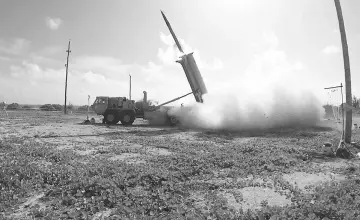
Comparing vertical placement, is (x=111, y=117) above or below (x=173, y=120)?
above

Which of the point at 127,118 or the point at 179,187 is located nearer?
the point at 179,187

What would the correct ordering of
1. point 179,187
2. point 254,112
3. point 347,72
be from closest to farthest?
1. point 179,187
2. point 347,72
3. point 254,112

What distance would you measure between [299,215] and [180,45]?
22740 mm

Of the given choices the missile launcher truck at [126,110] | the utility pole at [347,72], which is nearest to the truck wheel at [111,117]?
the missile launcher truck at [126,110]

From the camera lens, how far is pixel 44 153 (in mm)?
11883

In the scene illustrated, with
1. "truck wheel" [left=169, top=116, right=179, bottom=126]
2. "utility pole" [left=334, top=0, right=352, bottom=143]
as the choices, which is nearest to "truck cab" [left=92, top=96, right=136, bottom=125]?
"truck wheel" [left=169, top=116, right=179, bottom=126]

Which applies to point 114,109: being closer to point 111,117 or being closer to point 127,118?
point 111,117

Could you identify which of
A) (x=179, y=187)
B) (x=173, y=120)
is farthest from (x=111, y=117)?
(x=179, y=187)

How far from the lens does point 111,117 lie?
30.8 metres

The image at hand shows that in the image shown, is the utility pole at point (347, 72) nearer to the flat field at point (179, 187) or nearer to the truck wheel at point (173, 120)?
the flat field at point (179, 187)

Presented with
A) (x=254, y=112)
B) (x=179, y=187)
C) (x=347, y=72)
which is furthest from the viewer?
(x=254, y=112)

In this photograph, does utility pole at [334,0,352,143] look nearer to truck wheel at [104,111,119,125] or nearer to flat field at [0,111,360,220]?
flat field at [0,111,360,220]

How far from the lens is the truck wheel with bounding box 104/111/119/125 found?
3069 centimetres

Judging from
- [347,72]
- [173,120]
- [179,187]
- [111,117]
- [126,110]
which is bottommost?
[179,187]
